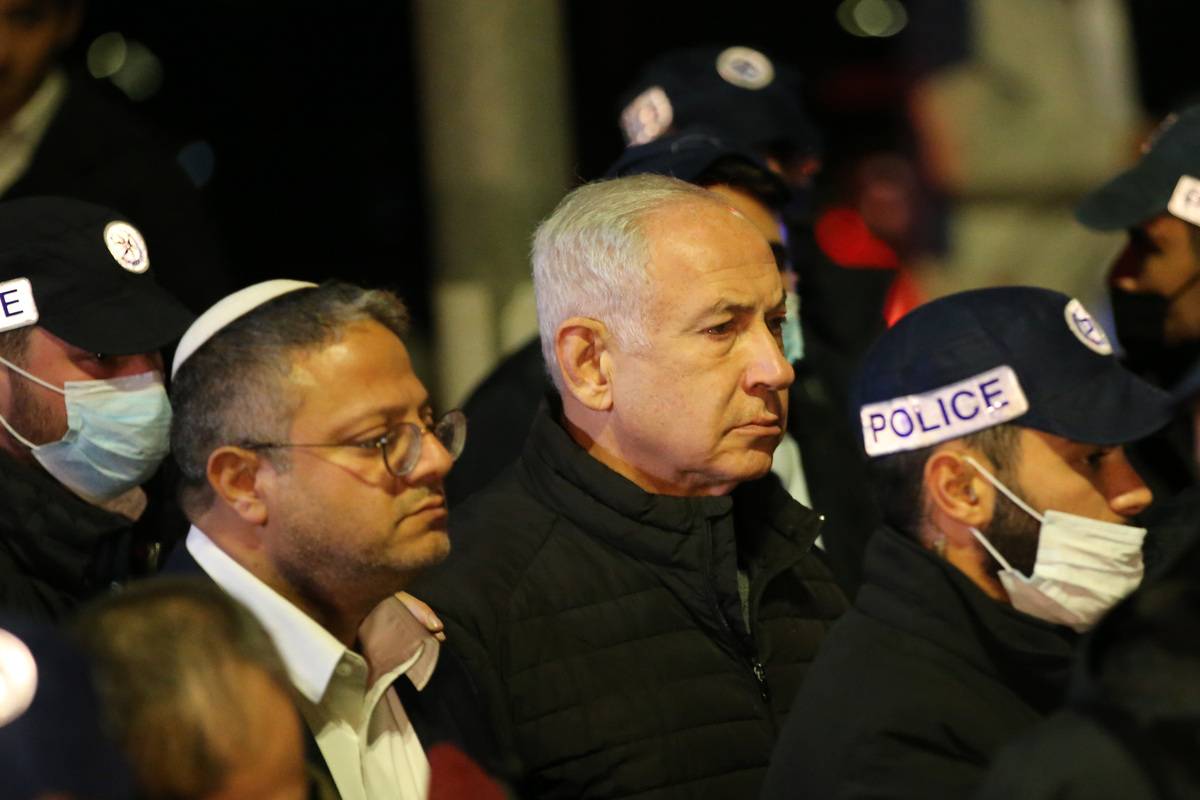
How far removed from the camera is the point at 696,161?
17.7ft

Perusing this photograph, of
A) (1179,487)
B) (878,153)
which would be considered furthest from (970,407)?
(878,153)

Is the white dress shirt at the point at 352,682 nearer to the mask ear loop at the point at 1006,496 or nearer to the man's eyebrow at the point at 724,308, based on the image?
the man's eyebrow at the point at 724,308

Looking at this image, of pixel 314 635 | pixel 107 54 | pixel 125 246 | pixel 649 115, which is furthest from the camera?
pixel 107 54

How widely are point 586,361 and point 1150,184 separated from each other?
75.1 inches

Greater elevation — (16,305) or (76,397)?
(16,305)

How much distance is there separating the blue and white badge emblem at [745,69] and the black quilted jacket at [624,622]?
2.12 metres

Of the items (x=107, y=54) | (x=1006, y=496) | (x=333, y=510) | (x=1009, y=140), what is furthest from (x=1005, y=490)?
(x=107, y=54)

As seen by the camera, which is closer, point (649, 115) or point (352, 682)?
point (352, 682)

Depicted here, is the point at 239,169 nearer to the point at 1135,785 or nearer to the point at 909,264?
the point at 909,264

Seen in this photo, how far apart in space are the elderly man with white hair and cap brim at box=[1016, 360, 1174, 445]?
2.15ft

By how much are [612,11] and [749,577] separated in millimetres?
8235

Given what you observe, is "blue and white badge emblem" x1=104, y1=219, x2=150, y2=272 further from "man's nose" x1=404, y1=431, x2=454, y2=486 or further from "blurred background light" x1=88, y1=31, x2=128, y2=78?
"blurred background light" x1=88, y1=31, x2=128, y2=78

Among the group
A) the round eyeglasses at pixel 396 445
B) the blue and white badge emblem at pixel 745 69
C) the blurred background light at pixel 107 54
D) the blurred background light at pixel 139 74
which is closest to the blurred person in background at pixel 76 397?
the round eyeglasses at pixel 396 445

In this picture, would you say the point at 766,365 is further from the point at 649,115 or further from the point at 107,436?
the point at 649,115
